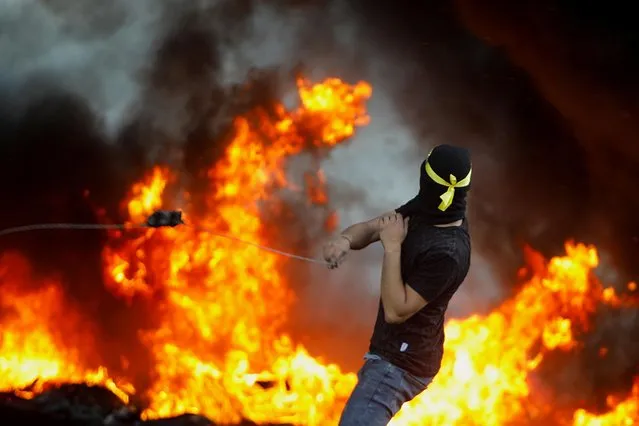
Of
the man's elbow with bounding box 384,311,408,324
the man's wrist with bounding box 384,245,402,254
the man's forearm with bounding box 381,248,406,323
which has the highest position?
the man's wrist with bounding box 384,245,402,254

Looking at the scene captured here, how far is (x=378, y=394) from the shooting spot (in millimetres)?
3627

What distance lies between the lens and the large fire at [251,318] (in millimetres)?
7582

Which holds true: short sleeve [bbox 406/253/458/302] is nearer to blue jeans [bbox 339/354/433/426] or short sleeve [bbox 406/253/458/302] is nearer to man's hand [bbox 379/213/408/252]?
man's hand [bbox 379/213/408/252]

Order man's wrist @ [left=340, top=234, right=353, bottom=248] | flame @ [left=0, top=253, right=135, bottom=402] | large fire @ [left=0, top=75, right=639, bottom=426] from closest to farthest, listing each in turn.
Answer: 1. man's wrist @ [left=340, top=234, right=353, bottom=248]
2. large fire @ [left=0, top=75, right=639, bottom=426]
3. flame @ [left=0, top=253, right=135, bottom=402]

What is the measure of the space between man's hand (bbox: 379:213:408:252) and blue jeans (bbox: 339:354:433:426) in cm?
61

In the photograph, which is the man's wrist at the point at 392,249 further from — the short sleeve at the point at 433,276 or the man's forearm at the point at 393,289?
the short sleeve at the point at 433,276

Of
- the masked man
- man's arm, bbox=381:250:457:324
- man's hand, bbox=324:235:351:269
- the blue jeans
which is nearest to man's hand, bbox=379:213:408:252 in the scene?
the masked man

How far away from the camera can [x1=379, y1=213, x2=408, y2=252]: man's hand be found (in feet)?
11.9

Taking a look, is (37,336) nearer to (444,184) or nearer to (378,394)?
(378,394)

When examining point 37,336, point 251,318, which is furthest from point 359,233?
point 37,336

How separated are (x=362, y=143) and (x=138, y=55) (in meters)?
2.89

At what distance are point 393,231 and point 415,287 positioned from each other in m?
0.33

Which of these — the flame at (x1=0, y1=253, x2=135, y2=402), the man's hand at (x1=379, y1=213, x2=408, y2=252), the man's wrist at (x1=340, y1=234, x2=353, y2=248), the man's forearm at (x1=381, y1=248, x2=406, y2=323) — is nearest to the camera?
the man's forearm at (x1=381, y1=248, x2=406, y2=323)

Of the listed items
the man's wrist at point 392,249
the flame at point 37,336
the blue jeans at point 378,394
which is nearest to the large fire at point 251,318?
the flame at point 37,336
